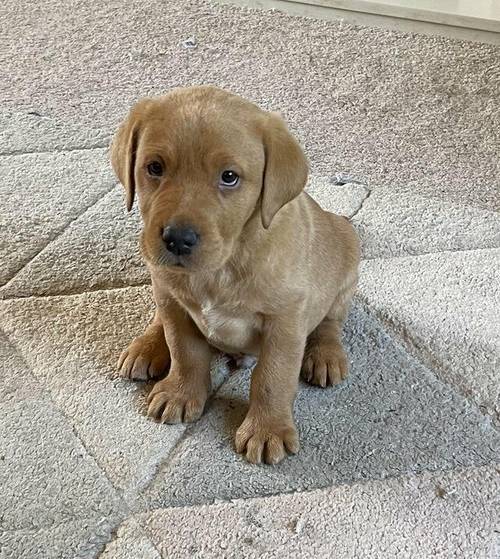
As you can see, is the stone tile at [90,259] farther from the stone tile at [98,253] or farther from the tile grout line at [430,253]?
the tile grout line at [430,253]

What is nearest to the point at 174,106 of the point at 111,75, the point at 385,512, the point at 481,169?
the point at 385,512

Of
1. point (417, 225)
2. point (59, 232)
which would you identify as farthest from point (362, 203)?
point (59, 232)

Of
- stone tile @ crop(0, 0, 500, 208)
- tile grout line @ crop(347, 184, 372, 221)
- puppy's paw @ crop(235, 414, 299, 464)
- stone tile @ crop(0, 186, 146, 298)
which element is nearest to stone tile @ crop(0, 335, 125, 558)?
puppy's paw @ crop(235, 414, 299, 464)

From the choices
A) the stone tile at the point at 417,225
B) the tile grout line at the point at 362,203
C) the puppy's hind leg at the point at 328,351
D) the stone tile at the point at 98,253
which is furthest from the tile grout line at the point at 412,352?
the stone tile at the point at 98,253

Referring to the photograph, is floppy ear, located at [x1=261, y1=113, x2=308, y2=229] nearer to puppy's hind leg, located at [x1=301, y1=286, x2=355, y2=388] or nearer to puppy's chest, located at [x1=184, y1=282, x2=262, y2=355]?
puppy's chest, located at [x1=184, y1=282, x2=262, y2=355]

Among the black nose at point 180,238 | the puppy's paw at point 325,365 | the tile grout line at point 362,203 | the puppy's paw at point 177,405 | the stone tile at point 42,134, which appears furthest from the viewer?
the stone tile at point 42,134

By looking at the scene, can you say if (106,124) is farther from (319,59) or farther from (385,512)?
(385,512)
